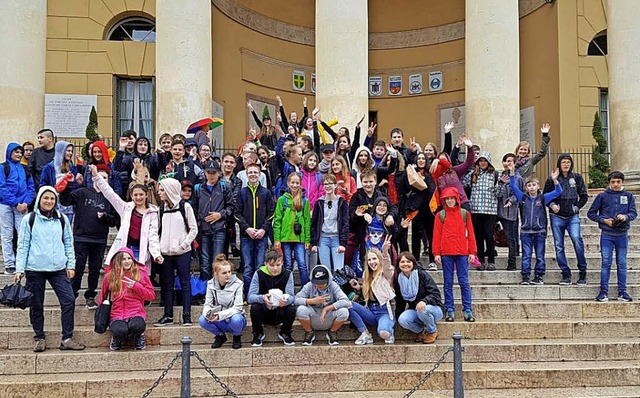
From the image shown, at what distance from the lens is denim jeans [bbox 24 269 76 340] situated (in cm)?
779

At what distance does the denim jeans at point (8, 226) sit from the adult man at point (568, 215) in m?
8.29

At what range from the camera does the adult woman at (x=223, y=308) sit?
7875 mm

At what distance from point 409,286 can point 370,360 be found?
40.8 inches

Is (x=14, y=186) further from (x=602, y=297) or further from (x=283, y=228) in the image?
(x=602, y=297)

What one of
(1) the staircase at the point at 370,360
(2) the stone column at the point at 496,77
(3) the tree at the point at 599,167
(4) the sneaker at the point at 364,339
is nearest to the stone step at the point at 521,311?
(1) the staircase at the point at 370,360

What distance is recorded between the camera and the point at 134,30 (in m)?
20.3

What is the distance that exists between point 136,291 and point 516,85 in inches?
430

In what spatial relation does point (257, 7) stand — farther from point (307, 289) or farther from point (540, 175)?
point (307, 289)

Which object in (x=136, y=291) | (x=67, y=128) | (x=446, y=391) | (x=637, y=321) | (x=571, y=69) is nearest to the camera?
(x=446, y=391)

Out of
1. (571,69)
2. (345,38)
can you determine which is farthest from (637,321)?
(571,69)

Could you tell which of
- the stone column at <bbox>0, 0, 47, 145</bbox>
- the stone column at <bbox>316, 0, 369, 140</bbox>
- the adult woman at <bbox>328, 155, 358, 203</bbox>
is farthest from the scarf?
the stone column at <bbox>0, 0, 47, 145</bbox>

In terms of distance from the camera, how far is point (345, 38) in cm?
1534

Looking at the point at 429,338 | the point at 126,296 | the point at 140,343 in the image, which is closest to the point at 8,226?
the point at 126,296

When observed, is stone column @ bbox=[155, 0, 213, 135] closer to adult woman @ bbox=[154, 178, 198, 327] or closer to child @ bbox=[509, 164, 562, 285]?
adult woman @ bbox=[154, 178, 198, 327]
